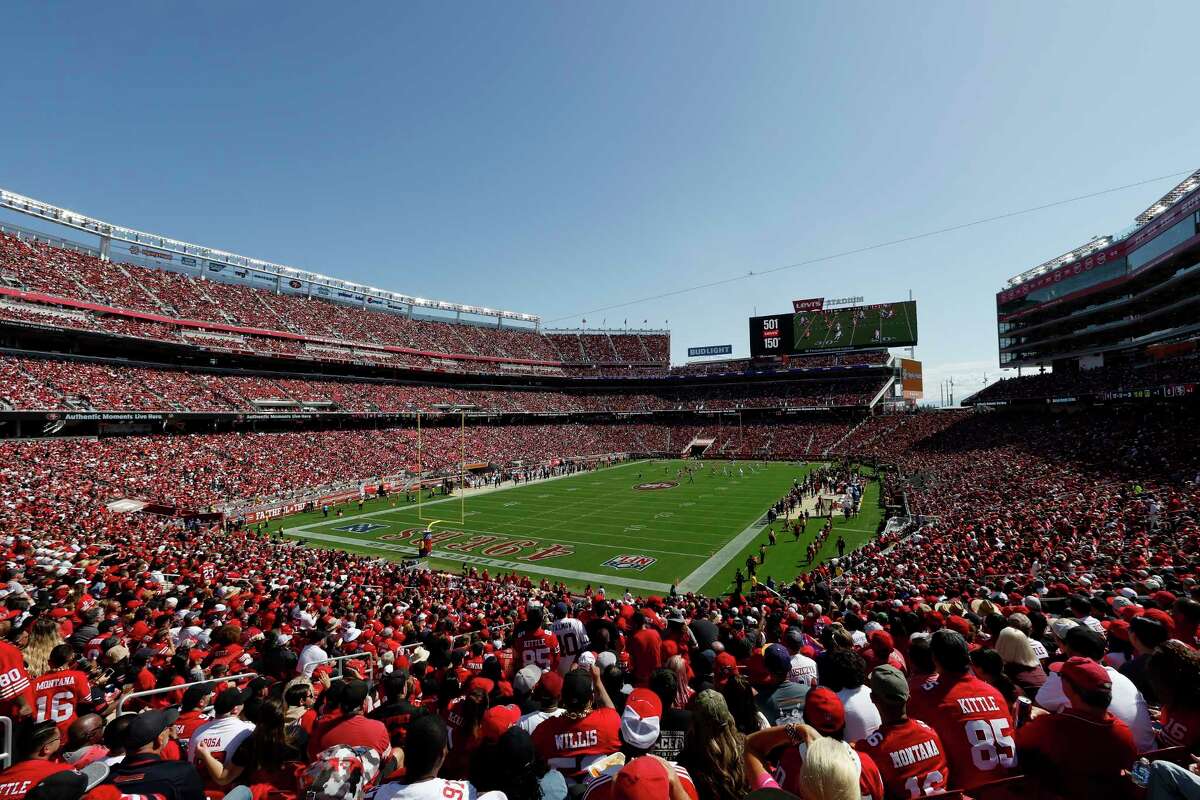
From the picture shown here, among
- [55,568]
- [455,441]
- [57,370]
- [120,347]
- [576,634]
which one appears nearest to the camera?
[576,634]

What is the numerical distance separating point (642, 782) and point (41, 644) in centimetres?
718

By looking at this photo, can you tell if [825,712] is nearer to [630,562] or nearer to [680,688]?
[680,688]

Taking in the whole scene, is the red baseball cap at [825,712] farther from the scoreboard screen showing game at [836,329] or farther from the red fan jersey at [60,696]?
the scoreboard screen showing game at [836,329]

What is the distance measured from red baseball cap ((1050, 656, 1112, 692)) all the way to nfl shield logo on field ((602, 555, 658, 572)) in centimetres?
1923

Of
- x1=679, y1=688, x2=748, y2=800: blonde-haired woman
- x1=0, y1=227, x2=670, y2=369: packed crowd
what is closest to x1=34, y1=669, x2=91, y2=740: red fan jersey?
x1=679, y1=688, x2=748, y2=800: blonde-haired woman

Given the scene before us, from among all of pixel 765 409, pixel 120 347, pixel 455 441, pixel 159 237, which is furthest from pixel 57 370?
pixel 765 409

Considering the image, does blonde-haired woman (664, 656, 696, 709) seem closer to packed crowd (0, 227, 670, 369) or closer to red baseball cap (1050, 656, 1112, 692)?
red baseball cap (1050, 656, 1112, 692)

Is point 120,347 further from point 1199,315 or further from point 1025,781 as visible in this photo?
point 1199,315

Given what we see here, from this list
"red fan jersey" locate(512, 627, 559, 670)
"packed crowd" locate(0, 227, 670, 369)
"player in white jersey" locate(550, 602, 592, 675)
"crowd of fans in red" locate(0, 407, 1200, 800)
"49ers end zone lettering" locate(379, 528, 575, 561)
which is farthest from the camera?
"packed crowd" locate(0, 227, 670, 369)

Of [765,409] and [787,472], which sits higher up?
[765,409]

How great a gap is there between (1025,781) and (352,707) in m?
4.20

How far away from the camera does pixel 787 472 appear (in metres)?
48.5

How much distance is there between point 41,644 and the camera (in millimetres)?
5762

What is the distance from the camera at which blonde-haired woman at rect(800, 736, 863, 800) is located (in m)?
2.04
